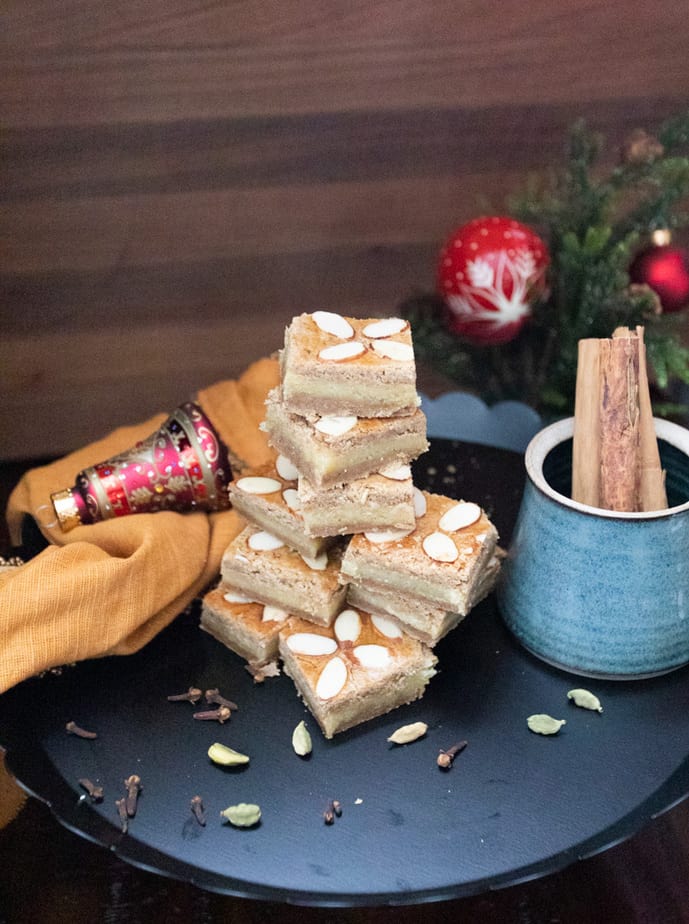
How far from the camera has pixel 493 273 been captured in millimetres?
1373

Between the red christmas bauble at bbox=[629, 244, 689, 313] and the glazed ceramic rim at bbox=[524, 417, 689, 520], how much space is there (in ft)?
1.36

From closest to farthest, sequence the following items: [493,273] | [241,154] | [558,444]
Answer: [558,444]
[493,273]
[241,154]

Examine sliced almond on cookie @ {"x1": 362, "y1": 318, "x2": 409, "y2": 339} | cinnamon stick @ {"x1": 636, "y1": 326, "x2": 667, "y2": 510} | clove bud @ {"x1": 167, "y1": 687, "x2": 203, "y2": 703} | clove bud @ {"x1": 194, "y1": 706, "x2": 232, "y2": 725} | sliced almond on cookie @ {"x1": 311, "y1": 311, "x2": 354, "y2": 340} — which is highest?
sliced almond on cookie @ {"x1": 311, "y1": 311, "x2": 354, "y2": 340}

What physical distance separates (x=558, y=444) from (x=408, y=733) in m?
0.37

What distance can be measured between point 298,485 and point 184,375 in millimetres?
786

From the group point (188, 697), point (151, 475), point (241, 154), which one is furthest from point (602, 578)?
point (241, 154)

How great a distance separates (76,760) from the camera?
969 mm

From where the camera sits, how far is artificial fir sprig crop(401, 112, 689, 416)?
1393 millimetres

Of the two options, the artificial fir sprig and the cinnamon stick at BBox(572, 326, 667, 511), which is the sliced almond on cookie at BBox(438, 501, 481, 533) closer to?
the cinnamon stick at BBox(572, 326, 667, 511)

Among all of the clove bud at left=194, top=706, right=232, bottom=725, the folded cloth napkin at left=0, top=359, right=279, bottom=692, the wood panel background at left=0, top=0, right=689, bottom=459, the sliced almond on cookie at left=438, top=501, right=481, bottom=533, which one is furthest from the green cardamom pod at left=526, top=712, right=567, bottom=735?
the wood panel background at left=0, top=0, right=689, bottom=459

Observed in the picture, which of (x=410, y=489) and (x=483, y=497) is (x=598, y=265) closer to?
(x=483, y=497)

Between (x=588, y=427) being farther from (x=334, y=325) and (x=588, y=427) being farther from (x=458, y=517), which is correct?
(x=334, y=325)

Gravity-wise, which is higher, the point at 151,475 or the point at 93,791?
the point at 151,475

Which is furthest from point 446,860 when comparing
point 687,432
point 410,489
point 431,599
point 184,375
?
point 184,375
